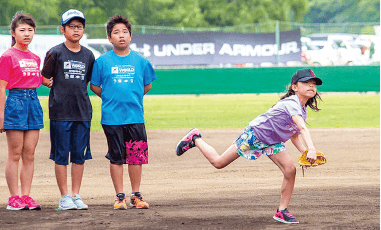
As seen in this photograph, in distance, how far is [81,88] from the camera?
5809mm

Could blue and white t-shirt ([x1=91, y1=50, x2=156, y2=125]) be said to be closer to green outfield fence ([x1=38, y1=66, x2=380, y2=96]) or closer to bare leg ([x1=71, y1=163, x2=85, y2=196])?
bare leg ([x1=71, y1=163, x2=85, y2=196])

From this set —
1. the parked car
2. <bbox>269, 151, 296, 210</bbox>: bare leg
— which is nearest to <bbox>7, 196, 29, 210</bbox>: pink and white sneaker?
<bbox>269, 151, 296, 210</bbox>: bare leg

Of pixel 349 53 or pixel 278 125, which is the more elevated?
pixel 349 53

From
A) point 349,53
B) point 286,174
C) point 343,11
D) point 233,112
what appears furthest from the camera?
point 343,11

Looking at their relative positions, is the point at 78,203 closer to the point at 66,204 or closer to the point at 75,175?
the point at 66,204

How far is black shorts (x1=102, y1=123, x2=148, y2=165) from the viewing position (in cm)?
577

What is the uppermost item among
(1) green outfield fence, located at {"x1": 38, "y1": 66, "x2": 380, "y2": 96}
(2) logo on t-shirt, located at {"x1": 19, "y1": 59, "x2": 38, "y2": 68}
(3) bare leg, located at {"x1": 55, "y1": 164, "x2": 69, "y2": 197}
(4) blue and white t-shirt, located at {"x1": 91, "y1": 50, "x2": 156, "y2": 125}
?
(1) green outfield fence, located at {"x1": 38, "y1": 66, "x2": 380, "y2": 96}

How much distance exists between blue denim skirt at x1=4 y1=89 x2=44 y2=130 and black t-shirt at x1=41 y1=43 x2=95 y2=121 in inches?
6.9

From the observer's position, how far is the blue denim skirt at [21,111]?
18.7 ft

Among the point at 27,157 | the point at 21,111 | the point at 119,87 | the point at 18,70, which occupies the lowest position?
the point at 27,157

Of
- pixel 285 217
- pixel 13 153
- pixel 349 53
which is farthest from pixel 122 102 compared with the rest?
pixel 349 53

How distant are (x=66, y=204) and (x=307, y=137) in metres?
2.32

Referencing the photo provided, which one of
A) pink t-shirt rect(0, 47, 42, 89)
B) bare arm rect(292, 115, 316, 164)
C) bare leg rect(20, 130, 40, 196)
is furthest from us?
bare leg rect(20, 130, 40, 196)

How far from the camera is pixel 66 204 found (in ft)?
18.8
